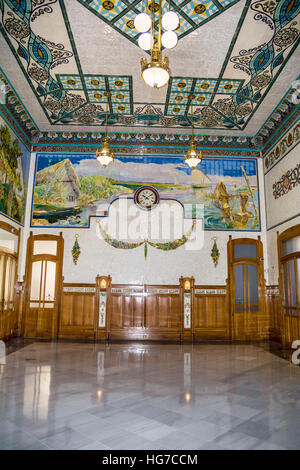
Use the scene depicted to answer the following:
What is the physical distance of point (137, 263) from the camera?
11156 millimetres

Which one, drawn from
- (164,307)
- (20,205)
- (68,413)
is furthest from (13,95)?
(68,413)

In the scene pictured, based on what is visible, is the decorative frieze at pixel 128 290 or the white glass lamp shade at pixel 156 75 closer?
the white glass lamp shade at pixel 156 75

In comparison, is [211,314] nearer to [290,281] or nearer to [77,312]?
[290,281]

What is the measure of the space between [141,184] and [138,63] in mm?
4144

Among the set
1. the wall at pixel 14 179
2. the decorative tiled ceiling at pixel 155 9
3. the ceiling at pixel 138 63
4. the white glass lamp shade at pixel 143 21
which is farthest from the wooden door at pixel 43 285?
the white glass lamp shade at pixel 143 21

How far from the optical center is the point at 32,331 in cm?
1070

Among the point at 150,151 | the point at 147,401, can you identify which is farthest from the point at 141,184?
the point at 147,401

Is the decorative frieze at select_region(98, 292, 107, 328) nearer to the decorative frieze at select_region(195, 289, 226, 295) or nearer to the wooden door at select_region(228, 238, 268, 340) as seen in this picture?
the decorative frieze at select_region(195, 289, 226, 295)

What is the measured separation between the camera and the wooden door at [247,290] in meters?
10.8

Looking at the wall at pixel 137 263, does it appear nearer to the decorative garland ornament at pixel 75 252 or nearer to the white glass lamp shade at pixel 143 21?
the decorative garland ornament at pixel 75 252

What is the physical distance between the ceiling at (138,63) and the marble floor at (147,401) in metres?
7.18

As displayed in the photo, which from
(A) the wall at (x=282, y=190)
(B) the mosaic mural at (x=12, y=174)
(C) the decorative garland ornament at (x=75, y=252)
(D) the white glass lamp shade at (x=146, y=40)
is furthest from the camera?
(C) the decorative garland ornament at (x=75, y=252)

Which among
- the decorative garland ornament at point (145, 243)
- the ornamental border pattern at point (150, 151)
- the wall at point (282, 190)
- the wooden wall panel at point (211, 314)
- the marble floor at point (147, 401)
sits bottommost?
the marble floor at point (147, 401)

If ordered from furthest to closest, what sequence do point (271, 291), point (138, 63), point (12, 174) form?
point (271, 291)
point (12, 174)
point (138, 63)
